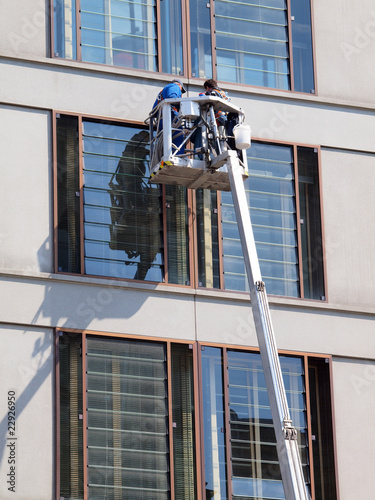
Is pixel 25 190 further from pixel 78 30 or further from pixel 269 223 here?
pixel 269 223

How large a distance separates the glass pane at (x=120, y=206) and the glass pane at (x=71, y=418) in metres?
1.69

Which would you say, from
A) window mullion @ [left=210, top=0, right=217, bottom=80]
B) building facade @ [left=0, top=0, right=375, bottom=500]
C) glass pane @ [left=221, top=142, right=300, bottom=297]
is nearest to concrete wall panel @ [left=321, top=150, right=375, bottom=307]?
building facade @ [left=0, top=0, right=375, bottom=500]

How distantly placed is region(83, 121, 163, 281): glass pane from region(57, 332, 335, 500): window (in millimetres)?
1614

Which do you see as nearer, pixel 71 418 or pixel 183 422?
pixel 71 418

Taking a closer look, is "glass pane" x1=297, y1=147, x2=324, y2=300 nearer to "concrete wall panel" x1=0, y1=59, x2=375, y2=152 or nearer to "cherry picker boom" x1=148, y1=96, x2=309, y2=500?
"concrete wall panel" x1=0, y1=59, x2=375, y2=152

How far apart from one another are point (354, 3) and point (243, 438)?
10.3 metres

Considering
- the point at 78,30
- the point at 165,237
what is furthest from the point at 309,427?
the point at 78,30

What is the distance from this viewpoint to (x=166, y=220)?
28109 millimetres

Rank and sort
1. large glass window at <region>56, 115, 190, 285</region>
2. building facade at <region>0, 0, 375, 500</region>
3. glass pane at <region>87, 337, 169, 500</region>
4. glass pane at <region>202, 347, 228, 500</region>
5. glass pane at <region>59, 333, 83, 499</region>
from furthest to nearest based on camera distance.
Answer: large glass window at <region>56, 115, 190, 285</region> → glass pane at <region>202, 347, 228, 500</region> → building facade at <region>0, 0, 375, 500</region> → glass pane at <region>87, 337, 169, 500</region> → glass pane at <region>59, 333, 83, 499</region>

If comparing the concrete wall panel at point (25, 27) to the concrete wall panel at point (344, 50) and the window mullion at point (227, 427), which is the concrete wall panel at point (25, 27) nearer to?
the concrete wall panel at point (344, 50)

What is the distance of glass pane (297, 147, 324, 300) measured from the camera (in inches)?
1143

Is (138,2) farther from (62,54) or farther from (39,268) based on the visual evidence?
(39,268)

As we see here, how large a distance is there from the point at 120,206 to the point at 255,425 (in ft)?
16.5

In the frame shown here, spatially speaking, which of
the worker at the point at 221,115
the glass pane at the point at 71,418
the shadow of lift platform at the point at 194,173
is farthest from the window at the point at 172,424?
the worker at the point at 221,115
